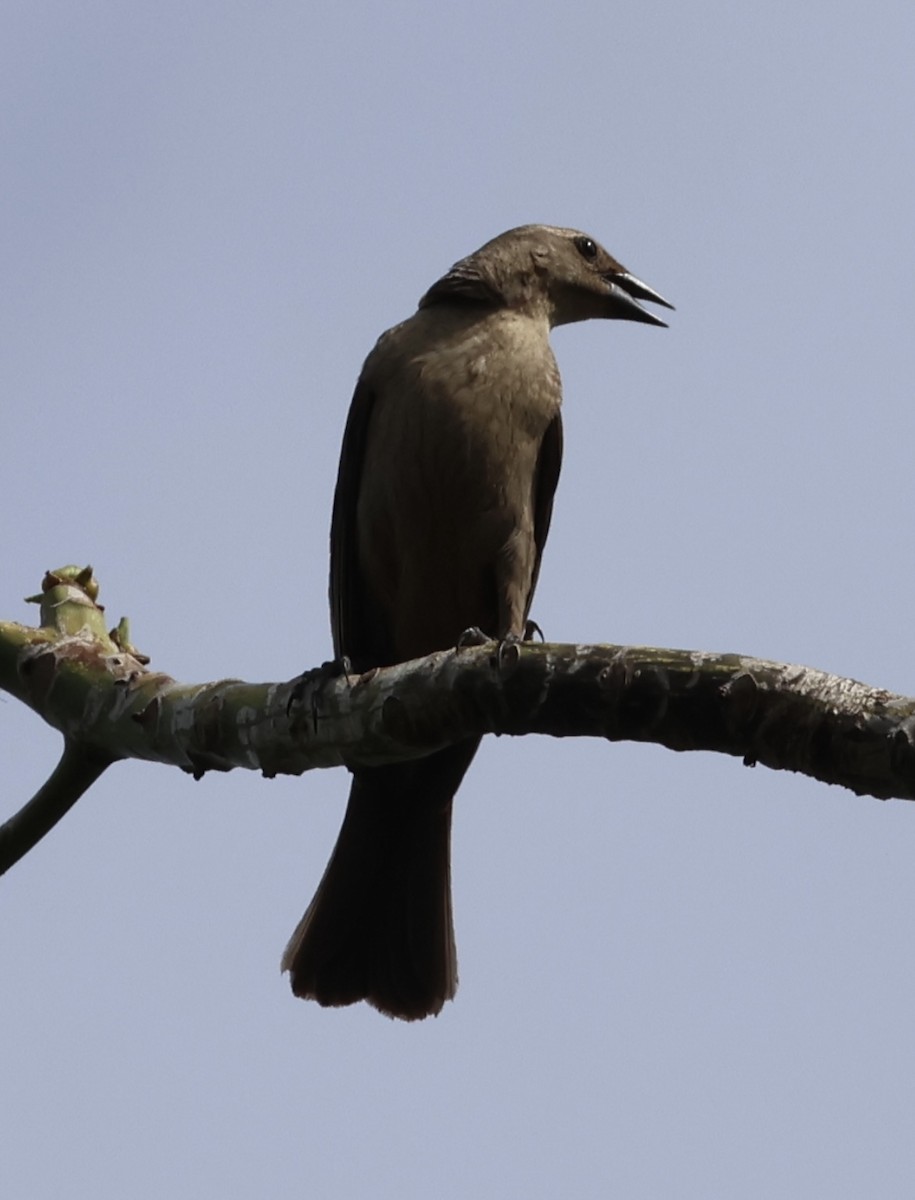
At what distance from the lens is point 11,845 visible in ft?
12.6

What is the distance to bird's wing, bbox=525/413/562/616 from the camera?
5.63 m

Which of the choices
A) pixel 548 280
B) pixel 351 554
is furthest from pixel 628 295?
pixel 351 554

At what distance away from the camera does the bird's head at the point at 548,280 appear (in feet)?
19.2

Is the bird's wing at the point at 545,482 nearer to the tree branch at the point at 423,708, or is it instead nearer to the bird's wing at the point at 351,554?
the bird's wing at the point at 351,554

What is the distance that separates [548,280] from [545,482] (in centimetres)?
82

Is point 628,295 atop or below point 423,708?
atop

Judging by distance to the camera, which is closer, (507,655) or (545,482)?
(507,655)

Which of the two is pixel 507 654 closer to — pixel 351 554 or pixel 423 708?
pixel 423 708

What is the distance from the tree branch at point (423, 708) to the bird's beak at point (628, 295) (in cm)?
279

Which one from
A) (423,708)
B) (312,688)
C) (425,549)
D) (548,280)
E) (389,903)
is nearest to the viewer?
(423,708)

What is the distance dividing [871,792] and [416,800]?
2920 mm

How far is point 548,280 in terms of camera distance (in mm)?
6098

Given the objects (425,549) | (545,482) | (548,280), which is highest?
(548,280)

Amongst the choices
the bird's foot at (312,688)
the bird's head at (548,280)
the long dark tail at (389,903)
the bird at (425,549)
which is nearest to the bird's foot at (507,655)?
the bird's foot at (312,688)
